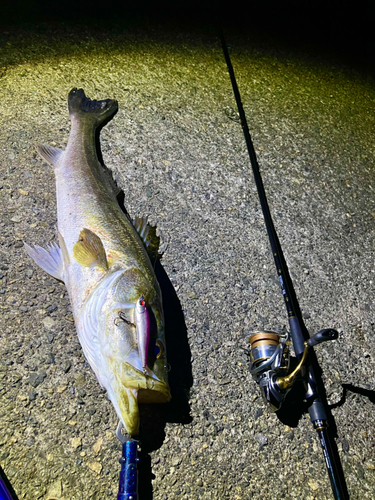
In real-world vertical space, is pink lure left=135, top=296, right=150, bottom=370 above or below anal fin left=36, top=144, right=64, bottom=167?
below

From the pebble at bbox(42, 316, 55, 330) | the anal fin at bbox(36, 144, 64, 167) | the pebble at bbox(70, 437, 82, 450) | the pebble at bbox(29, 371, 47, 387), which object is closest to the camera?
the pebble at bbox(70, 437, 82, 450)

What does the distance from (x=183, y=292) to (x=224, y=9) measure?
393 centimetres

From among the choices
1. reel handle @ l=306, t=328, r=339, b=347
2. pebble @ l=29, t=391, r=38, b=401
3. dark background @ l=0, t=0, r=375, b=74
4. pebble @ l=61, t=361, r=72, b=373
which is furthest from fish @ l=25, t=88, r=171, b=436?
dark background @ l=0, t=0, r=375, b=74

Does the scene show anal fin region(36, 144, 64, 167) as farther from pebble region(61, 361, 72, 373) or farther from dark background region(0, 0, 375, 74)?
dark background region(0, 0, 375, 74)

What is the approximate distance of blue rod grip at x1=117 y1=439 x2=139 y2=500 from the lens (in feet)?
5.42

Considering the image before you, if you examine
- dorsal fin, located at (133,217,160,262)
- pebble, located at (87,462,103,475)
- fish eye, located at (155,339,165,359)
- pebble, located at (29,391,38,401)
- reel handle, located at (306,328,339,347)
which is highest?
dorsal fin, located at (133,217,160,262)

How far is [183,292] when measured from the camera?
249cm

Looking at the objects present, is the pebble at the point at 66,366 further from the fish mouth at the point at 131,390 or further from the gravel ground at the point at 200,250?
the fish mouth at the point at 131,390

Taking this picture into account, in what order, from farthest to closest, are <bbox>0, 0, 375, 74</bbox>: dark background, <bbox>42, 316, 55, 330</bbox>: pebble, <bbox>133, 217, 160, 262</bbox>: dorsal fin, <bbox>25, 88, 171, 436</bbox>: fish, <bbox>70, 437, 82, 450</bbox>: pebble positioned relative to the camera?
<bbox>0, 0, 375, 74</bbox>: dark background < <bbox>133, 217, 160, 262</bbox>: dorsal fin < <bbox>42, 316, 55, 330</bbox>: pebble < <bbox>70, 437, 82, 450</bbox>: pebble < <bbox>25, 88, 171, 436</bbox>: fish

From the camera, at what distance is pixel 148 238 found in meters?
2.41

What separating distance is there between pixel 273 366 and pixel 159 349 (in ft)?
1.93

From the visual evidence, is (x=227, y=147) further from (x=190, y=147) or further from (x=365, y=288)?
(x=365, y=288)

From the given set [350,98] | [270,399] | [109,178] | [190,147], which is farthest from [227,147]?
[270,399]

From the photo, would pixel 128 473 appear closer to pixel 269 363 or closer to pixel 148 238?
pixel 269 363
